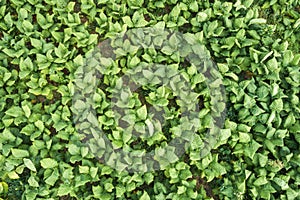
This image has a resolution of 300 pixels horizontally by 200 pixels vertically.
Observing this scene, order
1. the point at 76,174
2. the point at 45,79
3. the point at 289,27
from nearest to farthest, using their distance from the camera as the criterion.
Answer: the point at 76,174 → the point at 45,79 → the point at 289,27

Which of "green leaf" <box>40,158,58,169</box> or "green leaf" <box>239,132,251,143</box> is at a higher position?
"green leaf" <box>239,132,251,143</box>

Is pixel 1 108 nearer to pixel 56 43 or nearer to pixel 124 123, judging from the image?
pixel 56 43

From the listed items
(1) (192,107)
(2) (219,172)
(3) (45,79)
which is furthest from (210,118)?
(3) (45,79)

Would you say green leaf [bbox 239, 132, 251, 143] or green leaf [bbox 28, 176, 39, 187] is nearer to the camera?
green leaf [bbox 28, 176, 39, 187]

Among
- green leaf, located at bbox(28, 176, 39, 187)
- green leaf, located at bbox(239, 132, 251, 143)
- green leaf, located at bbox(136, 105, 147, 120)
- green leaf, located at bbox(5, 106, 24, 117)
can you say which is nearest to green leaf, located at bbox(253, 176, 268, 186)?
green leaf, located at bbox(239, 132, 251, 143)

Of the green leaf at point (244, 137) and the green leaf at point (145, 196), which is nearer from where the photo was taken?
the green leaf at point (145, 196)

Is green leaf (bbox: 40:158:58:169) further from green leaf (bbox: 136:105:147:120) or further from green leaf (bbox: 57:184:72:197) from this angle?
green leaf (bbox: 136:105:147:120)

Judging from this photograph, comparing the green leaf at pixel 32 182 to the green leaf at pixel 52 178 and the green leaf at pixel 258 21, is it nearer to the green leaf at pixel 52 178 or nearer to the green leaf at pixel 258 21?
the green leaf at pixel 52 178

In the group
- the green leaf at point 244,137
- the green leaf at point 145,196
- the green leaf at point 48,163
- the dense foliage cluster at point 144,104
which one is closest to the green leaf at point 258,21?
the dense foliage cluster at point 144,104

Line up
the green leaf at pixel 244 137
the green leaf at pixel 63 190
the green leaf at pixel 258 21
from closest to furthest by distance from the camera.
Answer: the green leaf at pixel 63 190
the green leaf at pixel 244 137
the green leaf at pixel 258 21
